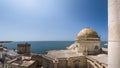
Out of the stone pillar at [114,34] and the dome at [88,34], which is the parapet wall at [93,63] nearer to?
the dome at [88,34]

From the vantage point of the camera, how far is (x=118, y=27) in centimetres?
215

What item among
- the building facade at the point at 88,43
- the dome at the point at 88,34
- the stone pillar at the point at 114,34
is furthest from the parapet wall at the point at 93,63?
the stone pillar at the point at 114,34

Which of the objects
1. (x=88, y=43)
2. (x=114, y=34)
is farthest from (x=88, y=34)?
(x=114, y=34)

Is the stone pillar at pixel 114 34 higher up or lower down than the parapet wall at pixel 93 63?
higher up

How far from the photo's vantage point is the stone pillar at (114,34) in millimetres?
2162

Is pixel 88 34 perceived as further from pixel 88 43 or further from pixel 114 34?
pixel 114 34

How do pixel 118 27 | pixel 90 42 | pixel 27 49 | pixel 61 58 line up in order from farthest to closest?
1. pixel 27 49
2. pixel 90 42
3. pixel 61 58
4. pixel 118 27

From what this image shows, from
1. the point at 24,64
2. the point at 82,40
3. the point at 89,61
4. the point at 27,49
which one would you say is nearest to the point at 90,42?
the point at 82,40

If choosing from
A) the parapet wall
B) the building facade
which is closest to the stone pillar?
the parapet wall

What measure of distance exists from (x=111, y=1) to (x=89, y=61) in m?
21.0

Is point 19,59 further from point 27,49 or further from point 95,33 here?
point 95,33

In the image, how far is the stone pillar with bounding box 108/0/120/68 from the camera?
216cm

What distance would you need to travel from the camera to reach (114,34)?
220cm

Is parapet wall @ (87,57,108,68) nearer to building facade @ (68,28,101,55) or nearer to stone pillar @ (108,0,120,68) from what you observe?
building facade @ (68,28,101,55)
